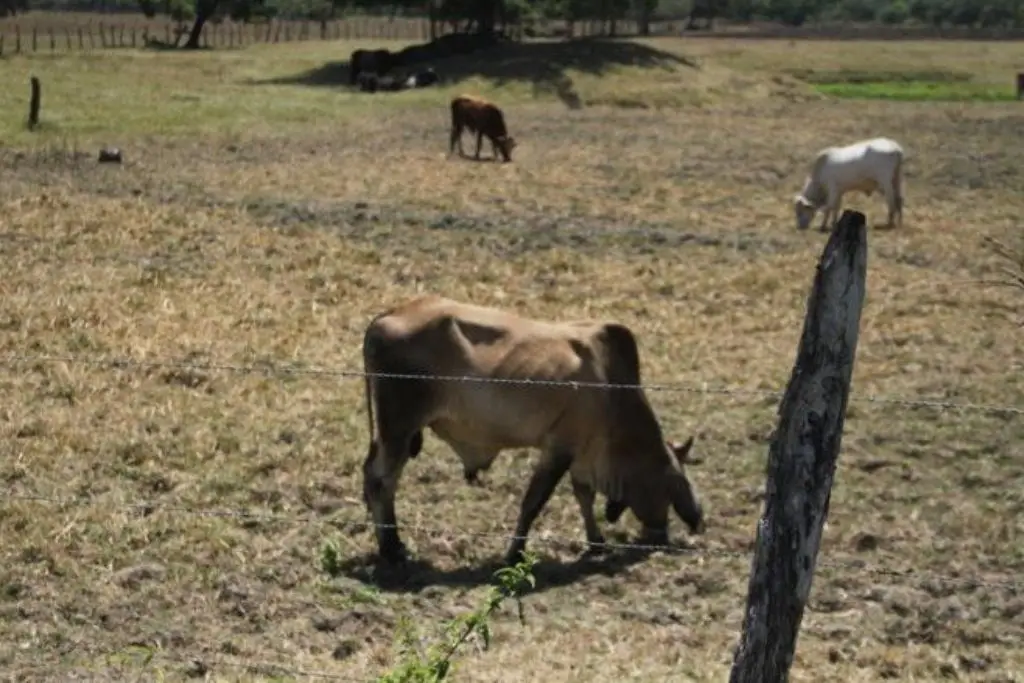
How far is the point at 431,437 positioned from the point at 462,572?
2.30 metres

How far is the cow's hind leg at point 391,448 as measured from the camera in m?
8.95

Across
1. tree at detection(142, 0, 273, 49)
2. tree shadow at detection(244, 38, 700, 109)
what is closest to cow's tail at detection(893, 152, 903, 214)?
tree shadow at detection(244, 38, 700, 109)

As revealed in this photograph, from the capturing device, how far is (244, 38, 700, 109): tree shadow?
45.8 meters

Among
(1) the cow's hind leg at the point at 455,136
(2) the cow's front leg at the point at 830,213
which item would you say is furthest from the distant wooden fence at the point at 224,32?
(2) the cow's front leg at the point at 830,213

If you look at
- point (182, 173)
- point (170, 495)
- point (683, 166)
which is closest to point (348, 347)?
point (170, 495)

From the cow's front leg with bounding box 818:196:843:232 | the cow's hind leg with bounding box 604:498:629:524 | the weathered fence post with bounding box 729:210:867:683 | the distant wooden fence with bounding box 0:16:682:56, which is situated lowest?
the distant wooden fence with bounding box 0:16:682:56

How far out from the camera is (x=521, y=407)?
9.02m

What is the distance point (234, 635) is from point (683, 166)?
66.2 ft

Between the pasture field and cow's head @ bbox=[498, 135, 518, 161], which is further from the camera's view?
cow's head @ bbox=[498, 135, 518, 161]

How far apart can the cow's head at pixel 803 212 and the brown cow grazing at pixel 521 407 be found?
40.5 ft

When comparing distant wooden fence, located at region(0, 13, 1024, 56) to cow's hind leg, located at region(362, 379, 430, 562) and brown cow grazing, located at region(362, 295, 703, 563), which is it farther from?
cow's hind leg, located at region(362, 379, 430, 562)

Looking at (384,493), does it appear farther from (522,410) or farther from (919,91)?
(919,91)

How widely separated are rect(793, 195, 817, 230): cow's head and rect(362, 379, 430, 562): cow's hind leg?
42.8ft

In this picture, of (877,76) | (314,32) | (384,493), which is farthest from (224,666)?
(314,32)
